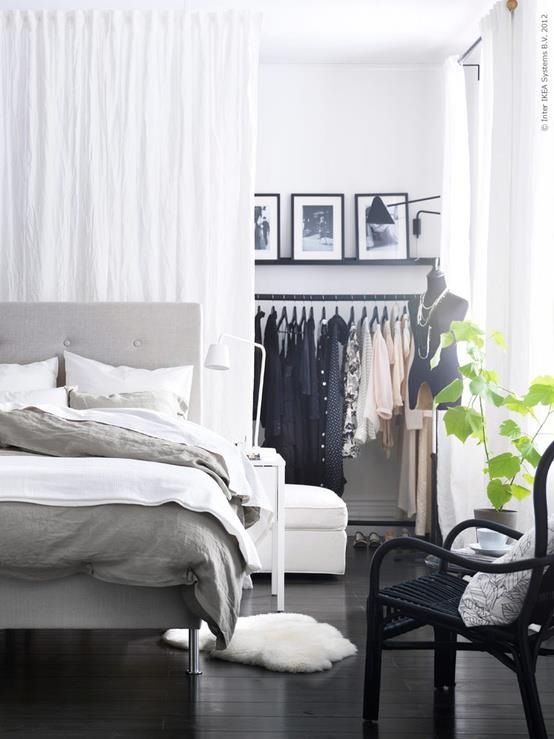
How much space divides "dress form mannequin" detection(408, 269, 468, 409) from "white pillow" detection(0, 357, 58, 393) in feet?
6.45

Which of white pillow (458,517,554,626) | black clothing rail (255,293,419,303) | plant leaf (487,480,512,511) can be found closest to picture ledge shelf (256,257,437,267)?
black clothing rail (255,293,419,303)

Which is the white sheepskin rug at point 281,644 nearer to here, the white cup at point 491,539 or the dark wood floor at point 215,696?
the dark wood floor at point 215,696

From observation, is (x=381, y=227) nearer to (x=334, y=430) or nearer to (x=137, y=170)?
(x=334, y=430)

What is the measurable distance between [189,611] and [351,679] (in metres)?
0.58

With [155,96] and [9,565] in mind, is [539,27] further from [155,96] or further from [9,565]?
[9,565]

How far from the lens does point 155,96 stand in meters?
5.17

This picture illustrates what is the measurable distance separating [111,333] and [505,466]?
2.24 metres

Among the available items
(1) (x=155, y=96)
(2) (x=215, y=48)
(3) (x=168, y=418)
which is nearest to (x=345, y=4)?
(2) (x=215, y=48)

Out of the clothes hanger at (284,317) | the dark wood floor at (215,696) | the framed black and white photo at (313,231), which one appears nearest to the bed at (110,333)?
the clothes hanger at (284,317)

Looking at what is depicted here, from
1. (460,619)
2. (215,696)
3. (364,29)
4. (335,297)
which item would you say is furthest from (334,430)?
(460,619)

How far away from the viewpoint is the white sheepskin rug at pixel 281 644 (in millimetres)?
3049

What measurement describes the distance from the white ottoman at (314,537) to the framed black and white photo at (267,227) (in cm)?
177

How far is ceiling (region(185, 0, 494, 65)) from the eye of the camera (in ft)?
16.2

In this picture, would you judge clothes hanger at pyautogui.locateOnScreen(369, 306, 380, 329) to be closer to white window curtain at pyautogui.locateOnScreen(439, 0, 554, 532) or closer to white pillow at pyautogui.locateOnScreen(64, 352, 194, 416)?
white window curtain at pyautogui.locateOnScreen(439, 0, 554, 532)
